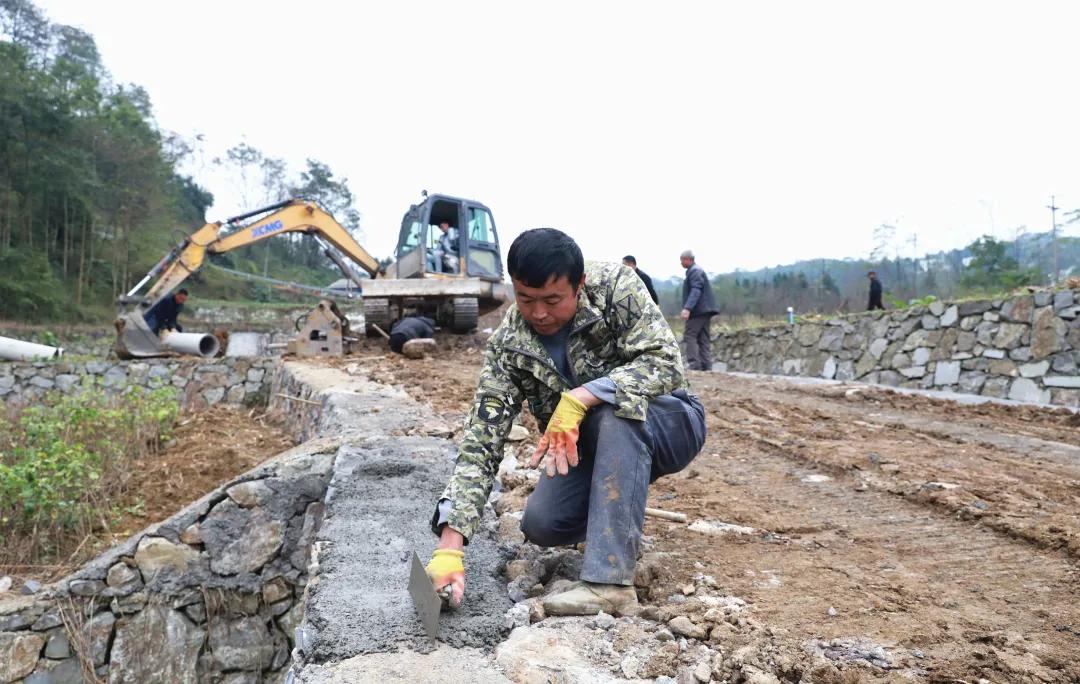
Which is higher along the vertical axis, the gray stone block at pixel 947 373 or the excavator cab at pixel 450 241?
the excavator cab at pixel 450 241

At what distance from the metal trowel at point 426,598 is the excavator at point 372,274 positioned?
767cm

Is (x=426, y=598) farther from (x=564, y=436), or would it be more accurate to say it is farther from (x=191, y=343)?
(x=191, y=343)

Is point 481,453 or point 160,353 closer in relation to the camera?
point 481,453

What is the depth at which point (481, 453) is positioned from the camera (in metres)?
1.96

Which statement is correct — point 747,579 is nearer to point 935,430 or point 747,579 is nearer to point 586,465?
point 586,465

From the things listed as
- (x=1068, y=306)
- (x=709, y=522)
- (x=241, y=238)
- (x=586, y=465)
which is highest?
(x=241, y=238)

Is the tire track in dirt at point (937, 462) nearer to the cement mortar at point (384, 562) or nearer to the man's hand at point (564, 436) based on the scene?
the man's hand at point (564, 436)

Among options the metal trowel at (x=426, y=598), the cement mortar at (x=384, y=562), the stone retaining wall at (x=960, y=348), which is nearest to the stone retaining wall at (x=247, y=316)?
the stone retaining wall at (x=960, y=348)

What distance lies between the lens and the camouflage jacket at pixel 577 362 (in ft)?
6.26

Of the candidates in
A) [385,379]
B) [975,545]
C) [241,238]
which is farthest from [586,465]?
[241,238]

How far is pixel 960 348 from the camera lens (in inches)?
328

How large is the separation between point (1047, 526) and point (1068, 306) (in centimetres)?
607

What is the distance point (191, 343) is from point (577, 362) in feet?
34.9

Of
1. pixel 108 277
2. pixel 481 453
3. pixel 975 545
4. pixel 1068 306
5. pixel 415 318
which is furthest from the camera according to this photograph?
pixel 108 277
